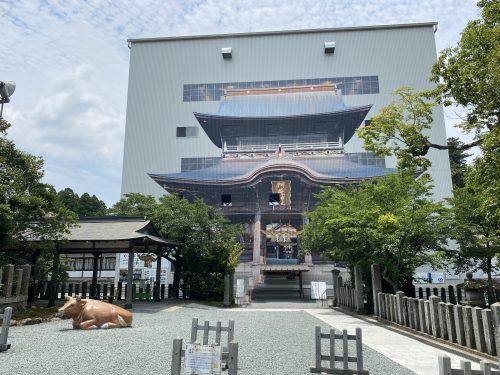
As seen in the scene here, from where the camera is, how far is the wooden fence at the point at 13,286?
13531 millimetres

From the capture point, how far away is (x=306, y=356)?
26.3 ft

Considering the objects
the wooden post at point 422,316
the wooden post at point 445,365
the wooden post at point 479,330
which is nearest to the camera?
the wooden post at point 445,365

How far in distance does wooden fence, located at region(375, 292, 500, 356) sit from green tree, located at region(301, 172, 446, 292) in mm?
2060

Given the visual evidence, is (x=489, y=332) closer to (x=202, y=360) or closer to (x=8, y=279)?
(x=202, y=360)

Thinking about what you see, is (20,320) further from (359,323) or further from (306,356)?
(359,323)

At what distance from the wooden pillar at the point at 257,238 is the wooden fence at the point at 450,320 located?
22.3m

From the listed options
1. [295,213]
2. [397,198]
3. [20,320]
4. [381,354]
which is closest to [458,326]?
[381,354]

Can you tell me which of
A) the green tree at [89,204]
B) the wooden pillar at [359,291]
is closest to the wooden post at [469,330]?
the wooden pillar at [359,291]

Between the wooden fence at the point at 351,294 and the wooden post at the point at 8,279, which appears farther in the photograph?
the wooden fence at the point at 351,294

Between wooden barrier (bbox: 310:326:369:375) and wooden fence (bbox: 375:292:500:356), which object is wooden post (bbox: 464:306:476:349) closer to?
wooden fence (bbox: 375:292:500:356)

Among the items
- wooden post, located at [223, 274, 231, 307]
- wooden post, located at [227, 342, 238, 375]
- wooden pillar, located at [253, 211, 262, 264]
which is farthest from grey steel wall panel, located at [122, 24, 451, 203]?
wooden post, located at [227, 342, 238, 375]

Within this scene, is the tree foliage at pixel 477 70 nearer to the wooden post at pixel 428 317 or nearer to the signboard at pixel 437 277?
the wooden post at pixel 428 317

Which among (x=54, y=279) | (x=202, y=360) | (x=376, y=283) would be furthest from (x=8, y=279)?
(x=376, y=283)

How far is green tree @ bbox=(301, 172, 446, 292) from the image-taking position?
550 inches
